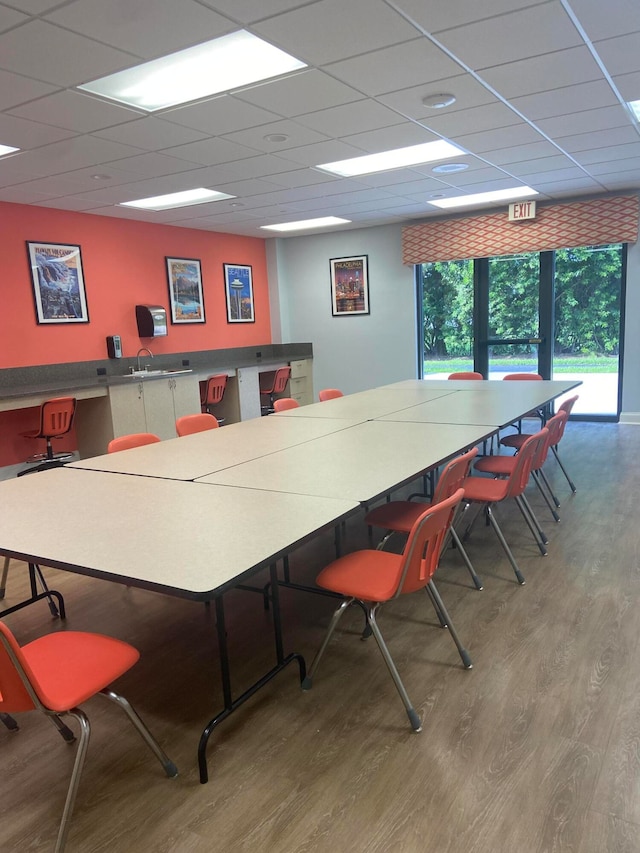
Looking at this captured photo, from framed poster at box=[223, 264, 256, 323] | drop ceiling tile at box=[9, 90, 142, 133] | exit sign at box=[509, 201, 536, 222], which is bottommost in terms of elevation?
framed poster at box=[223, 264, 256, 323]

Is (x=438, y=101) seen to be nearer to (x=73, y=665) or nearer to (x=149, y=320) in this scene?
(x=73, y=665)

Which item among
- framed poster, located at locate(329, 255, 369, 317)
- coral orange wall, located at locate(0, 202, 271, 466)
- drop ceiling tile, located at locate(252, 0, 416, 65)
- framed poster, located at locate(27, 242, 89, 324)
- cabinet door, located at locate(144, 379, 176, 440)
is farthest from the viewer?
framed poster, located at locate(329, 255, 369, 317)

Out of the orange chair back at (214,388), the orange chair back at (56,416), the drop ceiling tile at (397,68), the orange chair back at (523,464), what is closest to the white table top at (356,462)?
the orange chair back at (523,464)

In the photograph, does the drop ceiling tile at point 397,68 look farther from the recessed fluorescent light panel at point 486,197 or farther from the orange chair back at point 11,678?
the recessed fluorescent light panel at point 486,197

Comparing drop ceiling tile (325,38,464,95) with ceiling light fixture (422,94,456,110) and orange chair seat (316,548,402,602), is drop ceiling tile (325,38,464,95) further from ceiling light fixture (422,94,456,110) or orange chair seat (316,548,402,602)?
orange chair seat (316,548,402,602)

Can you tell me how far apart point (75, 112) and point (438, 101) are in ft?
6.92

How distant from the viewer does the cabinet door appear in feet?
20.8

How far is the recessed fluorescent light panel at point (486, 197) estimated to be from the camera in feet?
21.5

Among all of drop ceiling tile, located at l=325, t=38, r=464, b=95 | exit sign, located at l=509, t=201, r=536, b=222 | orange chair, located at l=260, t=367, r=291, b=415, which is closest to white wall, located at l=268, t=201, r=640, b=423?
orange chair, located at l=260, t=367, r=291, b=415

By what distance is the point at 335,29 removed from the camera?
8.78 feet

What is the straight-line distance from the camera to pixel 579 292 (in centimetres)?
741

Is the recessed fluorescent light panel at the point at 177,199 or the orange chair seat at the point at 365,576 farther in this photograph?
the recessed fluorescent light panel at the point at 177,199

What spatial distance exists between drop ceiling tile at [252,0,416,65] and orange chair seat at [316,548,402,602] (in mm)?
2257

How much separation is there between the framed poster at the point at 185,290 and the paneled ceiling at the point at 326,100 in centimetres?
167
